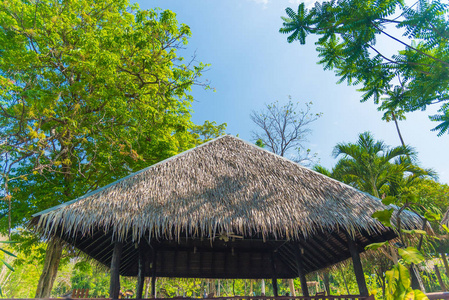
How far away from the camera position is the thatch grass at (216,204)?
3.82 metres

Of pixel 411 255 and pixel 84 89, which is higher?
pixel 84 89

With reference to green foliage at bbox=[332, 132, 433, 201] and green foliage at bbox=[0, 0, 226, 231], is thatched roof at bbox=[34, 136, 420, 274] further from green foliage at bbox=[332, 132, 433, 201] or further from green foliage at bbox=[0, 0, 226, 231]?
green foliage at bbox=[332, 132, 433, 201]

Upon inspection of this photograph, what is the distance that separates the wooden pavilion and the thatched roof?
1cm

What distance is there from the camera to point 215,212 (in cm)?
399

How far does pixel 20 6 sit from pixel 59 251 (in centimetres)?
647

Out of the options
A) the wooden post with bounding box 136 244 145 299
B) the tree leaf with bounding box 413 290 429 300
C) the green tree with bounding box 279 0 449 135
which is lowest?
the tree leaf with bounding box 413 290 429 300

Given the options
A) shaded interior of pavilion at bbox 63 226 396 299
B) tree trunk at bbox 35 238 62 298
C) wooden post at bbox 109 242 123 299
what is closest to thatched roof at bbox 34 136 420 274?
wooden post at bbox 109 242 123 299

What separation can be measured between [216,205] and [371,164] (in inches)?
321

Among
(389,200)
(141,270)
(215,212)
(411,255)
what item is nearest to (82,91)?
(141,270)

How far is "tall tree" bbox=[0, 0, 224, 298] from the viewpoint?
7000 mm

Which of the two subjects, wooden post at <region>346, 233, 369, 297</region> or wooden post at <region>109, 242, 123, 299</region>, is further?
wooden post at <region>346, 233, 369, 297</region>

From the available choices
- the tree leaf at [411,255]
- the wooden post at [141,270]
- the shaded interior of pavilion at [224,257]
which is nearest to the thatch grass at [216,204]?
the shaded interior of pavilion at [224,257]

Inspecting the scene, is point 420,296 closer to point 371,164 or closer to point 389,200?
point 389,200

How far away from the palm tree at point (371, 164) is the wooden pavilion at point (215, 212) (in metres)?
5.25
